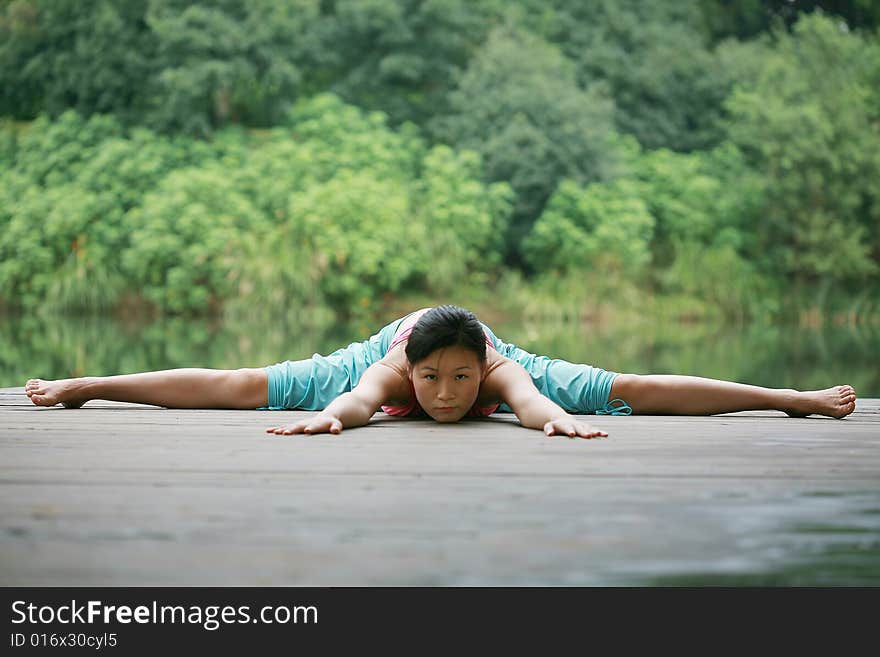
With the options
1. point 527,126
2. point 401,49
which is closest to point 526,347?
point 527,126

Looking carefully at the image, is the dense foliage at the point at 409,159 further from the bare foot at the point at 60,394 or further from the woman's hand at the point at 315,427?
the woman's hand at the point at 315,427

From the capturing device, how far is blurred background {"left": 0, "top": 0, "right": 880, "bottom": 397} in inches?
598

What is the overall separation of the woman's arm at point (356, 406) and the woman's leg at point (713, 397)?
764 mm

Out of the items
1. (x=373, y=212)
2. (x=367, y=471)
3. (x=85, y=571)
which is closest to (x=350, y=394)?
(x=367, y=471)

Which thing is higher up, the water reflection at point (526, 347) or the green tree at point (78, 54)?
the green tree at point (78, 54)

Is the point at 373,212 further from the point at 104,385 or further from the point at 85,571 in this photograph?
the point at 85,571

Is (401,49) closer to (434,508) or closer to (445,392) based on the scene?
(445,392)

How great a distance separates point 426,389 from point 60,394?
1.24m

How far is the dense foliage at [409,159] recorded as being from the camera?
1530 centimetres

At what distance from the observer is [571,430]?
2.57 m

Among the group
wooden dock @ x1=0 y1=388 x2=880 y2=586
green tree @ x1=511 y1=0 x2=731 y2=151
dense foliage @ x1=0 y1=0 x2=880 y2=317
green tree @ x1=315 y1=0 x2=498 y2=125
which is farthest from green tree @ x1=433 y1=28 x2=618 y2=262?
wooden dock @ x1=0 y1=388 x2=880 y2=586

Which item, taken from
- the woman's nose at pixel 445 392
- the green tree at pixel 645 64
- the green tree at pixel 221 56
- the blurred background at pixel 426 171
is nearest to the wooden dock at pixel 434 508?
the woman's nose at pixel 445 392
